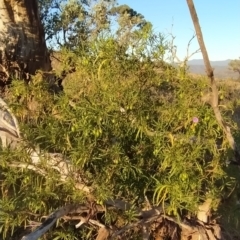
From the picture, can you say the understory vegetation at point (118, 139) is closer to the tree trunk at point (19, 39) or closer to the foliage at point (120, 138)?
the foliage at point (120, 138)

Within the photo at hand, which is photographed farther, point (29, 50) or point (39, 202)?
point (29, 50)

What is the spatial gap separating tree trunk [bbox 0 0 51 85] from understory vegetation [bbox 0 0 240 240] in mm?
1478

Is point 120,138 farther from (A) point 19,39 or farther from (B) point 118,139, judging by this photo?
(A) point 19,39

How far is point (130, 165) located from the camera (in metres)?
2.90

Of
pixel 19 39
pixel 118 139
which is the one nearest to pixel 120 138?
pixel 118 139

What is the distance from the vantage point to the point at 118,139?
9.71 feet

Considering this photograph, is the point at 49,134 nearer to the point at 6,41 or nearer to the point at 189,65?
the point at 189,65

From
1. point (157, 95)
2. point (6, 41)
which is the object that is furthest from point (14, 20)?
point (157, 95)

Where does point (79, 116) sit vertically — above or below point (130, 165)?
above

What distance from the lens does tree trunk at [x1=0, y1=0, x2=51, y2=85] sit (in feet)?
15.4

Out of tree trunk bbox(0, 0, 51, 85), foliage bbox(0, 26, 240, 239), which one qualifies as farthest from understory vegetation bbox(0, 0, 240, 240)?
tree trunk bbox(0, 0, 51, 85)

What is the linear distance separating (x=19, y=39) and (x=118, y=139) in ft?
7.30

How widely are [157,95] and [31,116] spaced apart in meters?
0.85

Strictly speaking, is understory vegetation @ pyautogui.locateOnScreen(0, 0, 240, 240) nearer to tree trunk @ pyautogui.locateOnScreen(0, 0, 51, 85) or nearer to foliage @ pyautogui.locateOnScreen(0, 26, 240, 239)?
foliage @ pyautogui.locateOnScreen(0, 26, 240, 239)
